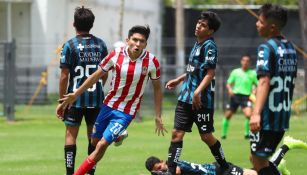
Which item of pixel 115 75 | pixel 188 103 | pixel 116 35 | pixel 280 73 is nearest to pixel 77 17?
pixel 115 75

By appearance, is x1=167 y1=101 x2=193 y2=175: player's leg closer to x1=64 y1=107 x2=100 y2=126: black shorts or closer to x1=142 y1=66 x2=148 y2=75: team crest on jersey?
x1=142 y1=66 x2=148 y2=75: team crest on jersey

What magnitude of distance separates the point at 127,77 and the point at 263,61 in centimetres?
262

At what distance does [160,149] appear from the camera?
16750 mm

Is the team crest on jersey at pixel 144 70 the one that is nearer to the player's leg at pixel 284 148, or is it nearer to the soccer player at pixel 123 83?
the soccer player at pixel 123 83

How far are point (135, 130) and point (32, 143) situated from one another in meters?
5.02

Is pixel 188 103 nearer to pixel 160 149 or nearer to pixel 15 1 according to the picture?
pixel 160 149

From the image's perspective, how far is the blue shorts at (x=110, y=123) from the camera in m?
10.7

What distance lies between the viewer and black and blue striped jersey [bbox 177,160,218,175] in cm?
1144

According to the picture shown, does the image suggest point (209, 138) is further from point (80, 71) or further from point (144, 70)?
point (80, 71)

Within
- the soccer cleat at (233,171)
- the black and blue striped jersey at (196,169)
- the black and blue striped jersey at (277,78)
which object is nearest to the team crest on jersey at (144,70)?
the black and blue striped jersey at (196,169)

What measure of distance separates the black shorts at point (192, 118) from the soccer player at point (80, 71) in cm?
110

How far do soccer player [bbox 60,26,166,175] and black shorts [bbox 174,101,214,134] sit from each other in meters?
0.78

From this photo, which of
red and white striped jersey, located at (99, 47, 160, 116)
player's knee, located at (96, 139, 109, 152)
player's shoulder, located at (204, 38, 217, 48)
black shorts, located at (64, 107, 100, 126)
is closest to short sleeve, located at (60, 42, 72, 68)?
black shorts, located at (64, 107, 100, 126)

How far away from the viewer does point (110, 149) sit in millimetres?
16766
